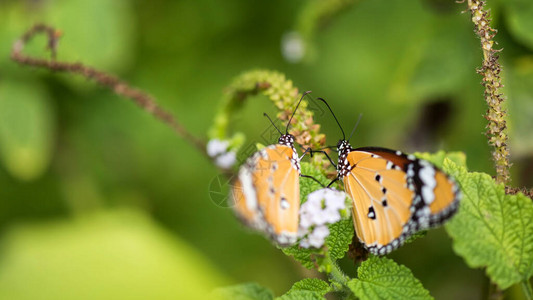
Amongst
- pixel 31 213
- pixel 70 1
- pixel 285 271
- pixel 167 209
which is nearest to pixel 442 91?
pixel 285 271

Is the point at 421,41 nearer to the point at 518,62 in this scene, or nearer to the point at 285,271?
the point at 518,62

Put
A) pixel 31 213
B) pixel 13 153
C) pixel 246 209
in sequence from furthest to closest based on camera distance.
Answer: pixel 31 213
pixel 13 153
pixel 246 209

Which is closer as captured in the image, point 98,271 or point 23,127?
point 98,271

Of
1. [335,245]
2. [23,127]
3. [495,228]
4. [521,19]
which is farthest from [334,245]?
[23,127]

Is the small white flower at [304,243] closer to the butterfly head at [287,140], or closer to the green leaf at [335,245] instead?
the green leaf at [335,245]

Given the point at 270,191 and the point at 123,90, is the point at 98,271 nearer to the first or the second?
the point at 270,191

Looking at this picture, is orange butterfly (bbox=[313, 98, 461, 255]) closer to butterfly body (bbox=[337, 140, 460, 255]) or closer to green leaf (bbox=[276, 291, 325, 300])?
butterfly body (bbox=[337, 140, 460, 255])

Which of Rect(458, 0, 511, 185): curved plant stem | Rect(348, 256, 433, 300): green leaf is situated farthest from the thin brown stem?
Rect(458, 0, 511, 185): curved plant stem

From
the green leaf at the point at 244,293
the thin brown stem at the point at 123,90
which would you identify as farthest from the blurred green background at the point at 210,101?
the green leaf at the point at 244,293
